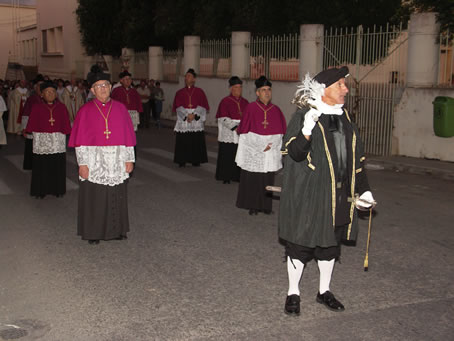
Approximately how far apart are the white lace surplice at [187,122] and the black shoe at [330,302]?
829cm

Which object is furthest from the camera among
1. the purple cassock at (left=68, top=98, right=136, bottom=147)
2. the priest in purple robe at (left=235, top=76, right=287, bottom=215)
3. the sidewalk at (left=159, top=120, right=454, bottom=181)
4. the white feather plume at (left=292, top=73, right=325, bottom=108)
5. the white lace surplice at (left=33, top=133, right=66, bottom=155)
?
the sidewalk at (left=159, top=120, right=454, bottom=181)

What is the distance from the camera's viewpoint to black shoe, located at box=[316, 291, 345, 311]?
4.88 meters

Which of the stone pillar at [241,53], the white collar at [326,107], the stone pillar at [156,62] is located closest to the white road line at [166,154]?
the stone pillar at [241,53]

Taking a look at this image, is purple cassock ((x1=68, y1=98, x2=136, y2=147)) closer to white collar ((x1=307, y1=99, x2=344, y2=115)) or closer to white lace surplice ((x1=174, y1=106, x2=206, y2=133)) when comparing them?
white collar ((x1=307, y1=99, x2=344, y2=115))

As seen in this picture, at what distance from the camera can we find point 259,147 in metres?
8.60

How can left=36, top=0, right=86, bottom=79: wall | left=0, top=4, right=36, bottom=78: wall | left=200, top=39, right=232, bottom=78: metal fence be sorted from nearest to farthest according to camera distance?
1. left=200, top=39, right=232, bottom=78: metal fence
2. left=36, top=0, right=86, bottom=79: wall
3. left=0, top=4, right=36, bottom=78: wall

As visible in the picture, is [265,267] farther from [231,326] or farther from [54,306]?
[54,306]

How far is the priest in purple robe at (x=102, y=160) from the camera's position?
679 centimetres

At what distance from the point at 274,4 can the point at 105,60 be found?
13980 mm

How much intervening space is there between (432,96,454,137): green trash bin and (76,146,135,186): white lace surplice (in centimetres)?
782

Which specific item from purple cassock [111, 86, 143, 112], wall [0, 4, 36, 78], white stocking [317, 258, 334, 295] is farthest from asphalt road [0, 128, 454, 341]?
wall [0, 4, 36, 78]

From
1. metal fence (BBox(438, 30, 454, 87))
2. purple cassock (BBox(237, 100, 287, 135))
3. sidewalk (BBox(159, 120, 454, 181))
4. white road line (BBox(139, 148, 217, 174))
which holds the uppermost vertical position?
metal fence (BBox(438, 30, 454, 87))

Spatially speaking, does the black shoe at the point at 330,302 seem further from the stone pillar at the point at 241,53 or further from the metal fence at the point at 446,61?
the stone pillar at the point at 241,53

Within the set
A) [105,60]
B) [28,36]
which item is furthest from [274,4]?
[28,36]
